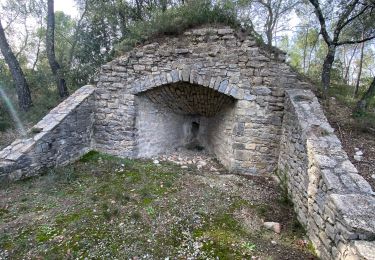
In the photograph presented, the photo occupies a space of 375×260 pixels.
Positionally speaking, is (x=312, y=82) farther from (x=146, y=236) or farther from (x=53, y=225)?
(x=53, y=225)

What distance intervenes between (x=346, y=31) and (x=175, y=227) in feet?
33.4

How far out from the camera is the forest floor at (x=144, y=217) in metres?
2.92

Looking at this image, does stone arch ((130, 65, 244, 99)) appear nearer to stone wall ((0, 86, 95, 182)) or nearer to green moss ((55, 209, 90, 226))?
stone wall ((0, 86, 95, 182))

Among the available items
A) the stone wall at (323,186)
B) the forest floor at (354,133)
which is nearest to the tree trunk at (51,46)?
the stone wall at (323,186)

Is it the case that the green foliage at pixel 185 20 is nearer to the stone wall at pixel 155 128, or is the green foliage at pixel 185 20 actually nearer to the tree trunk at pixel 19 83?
the stone wall at pixel 155 128

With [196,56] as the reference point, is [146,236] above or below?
below

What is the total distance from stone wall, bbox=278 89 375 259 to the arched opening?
1.40m

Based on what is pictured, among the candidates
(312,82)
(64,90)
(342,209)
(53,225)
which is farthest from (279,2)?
(53,225)

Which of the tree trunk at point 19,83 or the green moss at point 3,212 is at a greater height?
the tree trunk at point 19,83

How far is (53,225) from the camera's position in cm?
329

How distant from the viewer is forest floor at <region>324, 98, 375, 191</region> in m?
3.57

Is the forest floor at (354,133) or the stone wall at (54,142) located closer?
the forest floor at (354,133)

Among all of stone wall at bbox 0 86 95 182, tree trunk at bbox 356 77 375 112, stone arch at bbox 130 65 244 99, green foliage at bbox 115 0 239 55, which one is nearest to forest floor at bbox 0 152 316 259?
stone wall at bbox 0 86 95 182

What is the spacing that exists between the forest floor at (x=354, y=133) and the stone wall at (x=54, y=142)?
506 cm
